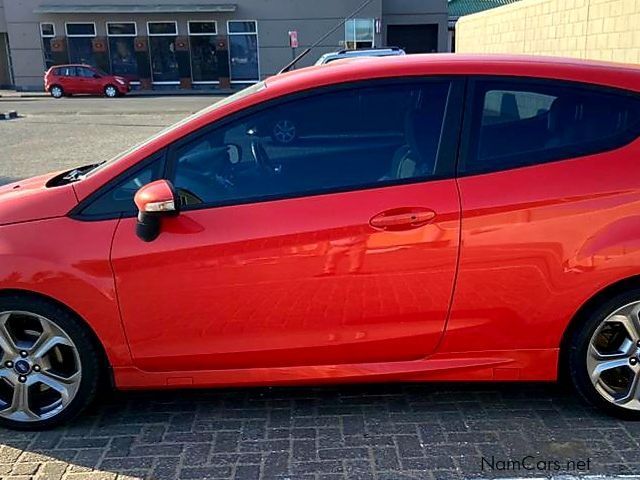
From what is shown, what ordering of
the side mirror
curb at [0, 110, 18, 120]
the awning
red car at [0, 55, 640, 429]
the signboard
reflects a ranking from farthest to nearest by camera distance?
the awning → the signboard → curb at [0, 110, 18, 120] → red car at [0, 55, 640, 429] → the side mirror

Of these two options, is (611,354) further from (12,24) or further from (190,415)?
(12,24)

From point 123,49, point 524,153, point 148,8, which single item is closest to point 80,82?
point 123,49

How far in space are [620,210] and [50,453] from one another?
286cm

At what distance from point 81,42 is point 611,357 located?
34.8 m

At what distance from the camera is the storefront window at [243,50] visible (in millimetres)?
32066

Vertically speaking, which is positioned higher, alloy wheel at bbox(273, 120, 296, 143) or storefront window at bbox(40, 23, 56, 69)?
storefront window at bbox(40, 23, 56, 69)

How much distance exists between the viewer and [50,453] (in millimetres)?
2807

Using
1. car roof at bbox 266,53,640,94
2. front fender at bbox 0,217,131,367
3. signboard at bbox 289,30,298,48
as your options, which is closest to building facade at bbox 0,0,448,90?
signboard at bbox 289,30,298,48

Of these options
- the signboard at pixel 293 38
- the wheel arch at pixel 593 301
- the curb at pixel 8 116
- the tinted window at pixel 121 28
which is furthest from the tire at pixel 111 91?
the wheel arch at pixel 593 301

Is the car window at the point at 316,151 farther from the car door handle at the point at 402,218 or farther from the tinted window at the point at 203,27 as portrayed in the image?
the tinted window at the point at 203,27

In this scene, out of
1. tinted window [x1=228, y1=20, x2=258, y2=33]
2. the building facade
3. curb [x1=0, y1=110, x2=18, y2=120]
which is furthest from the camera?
tinted window [x1=228, y1=20, x2=258, y2=33]

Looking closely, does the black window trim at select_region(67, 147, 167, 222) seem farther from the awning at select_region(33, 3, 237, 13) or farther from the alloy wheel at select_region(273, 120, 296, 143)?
the awning at select_region(33, 3, 237, 13)

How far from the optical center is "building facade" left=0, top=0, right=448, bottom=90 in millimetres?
31531

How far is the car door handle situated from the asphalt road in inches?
40.0
